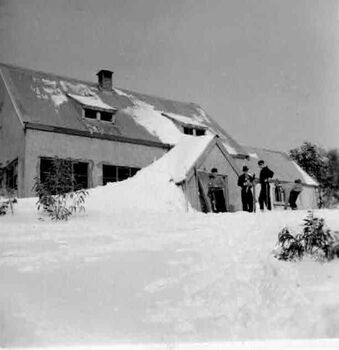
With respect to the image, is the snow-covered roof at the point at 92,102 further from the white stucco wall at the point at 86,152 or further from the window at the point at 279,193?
the window at the point at 279,193

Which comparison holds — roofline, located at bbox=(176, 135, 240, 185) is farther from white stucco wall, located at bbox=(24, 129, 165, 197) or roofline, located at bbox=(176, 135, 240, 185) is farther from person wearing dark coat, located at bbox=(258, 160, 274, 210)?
white stucco wall, located at bbox=(24, 129, 165, 197)

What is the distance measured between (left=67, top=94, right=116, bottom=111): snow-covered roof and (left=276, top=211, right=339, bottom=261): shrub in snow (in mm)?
7140

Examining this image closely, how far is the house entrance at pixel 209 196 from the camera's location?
27.2 feet

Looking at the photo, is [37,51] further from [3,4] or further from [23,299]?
[23,299]

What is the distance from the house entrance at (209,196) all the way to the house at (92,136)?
0.06 ft

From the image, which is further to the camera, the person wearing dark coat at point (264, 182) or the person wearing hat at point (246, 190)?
the person wearing hat at point (246, 190)

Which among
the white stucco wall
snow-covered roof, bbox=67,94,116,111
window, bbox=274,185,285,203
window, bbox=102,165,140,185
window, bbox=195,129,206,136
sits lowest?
window, bbox=274,185,285,203

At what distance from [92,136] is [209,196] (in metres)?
3.13

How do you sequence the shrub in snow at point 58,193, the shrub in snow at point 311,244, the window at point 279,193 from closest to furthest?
the shrub in snow at point 311,244, the shrub in snow at point 58,193, the window at point 279,193

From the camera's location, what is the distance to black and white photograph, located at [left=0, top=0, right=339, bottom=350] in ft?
11.3

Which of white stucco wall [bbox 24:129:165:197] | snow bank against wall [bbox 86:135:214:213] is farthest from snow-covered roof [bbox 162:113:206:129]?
snow bank against wall [bbox 86:135:214:213]

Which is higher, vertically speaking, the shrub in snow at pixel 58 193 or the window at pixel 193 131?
the window at pixel 193 131

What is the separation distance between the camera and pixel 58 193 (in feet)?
18.7

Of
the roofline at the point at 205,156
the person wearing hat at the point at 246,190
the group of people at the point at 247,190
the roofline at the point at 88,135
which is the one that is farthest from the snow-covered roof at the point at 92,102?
the person wearing hat at the point at 246,190
